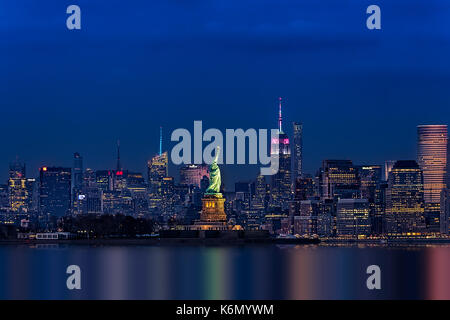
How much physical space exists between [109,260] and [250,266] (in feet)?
60.1

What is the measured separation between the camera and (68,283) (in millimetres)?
97625

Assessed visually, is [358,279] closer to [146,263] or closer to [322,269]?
[322,269]

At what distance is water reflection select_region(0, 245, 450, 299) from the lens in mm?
86812

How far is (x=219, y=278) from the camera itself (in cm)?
10356

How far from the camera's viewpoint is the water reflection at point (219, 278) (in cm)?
8681

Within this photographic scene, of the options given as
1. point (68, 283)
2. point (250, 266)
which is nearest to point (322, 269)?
point (250, 266)
